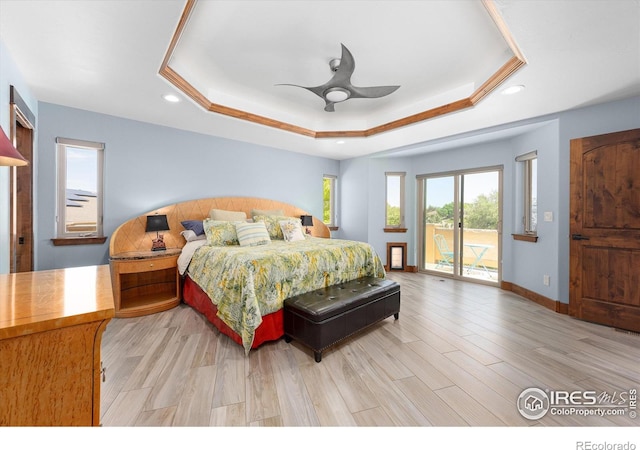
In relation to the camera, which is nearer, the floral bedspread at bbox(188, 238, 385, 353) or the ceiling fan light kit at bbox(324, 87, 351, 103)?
the floral bedspread at bbox(188, 238, 385, 353)

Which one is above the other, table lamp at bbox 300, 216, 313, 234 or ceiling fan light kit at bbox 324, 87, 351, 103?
ceiling fan light kit at bbox 324, 87, 351, 103

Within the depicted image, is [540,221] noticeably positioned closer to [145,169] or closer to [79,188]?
Answer: [145,169]

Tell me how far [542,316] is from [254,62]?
4221 millimetres

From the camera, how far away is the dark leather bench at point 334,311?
2.12 meters

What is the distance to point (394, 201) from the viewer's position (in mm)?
5559

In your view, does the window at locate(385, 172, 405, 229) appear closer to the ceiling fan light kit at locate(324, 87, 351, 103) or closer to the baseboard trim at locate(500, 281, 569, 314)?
the baseboard trim at locate(500, 281, 569, 314)

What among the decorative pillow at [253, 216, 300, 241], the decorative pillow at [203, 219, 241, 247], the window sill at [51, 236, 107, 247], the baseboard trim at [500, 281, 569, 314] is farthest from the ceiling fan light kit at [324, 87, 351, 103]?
the baseboard trim at [500, 281, 569, 314]

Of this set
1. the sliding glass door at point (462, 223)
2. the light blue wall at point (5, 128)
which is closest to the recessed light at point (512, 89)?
the sliding glass door at point (462, 223)

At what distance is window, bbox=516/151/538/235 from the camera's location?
382cm

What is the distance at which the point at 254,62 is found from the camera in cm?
263

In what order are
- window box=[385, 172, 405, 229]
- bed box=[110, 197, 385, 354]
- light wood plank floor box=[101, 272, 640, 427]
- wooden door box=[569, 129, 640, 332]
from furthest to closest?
window box=[385, 172, 405, 229]
wooden door box=[569, 129, 640, 332]
bed box=[110, 197, 385, 354]
light wood plank floor box=[101, 272, 640, 427]

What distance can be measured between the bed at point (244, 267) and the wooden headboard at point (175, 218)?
0.01 meters

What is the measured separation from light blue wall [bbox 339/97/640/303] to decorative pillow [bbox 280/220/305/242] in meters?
2.03

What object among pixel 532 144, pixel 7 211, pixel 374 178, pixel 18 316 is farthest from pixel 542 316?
pixel 7 211
